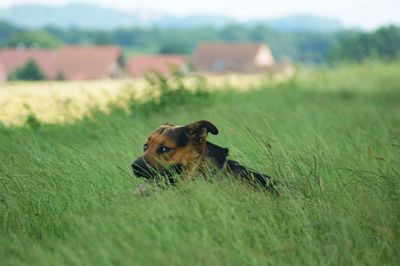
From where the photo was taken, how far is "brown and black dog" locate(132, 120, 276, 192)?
181 inches

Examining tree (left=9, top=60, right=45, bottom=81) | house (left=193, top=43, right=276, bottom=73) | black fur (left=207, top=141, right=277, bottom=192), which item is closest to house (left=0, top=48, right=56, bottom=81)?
tree (left=9, top=60, right=45, bottom=81)

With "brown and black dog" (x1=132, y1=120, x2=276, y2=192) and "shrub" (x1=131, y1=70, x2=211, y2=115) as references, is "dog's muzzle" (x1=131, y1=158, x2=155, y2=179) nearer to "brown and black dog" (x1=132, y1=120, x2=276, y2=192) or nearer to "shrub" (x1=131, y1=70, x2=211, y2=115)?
"brown and black dog" (x1=132, y1=120, x2=276, y2=192)

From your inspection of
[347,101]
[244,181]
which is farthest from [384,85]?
[244,181]

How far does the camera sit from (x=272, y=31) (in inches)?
4643

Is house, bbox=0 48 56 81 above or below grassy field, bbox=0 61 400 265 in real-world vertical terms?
below

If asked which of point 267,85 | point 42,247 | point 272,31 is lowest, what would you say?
point 272,31

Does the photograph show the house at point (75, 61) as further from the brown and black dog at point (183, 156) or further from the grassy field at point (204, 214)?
the brown and black dog at point (183, 156)

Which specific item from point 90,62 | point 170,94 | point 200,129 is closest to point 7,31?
point 90,62

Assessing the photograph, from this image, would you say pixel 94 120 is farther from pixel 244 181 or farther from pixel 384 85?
pixel 384 85

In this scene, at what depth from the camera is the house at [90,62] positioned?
74.4 m

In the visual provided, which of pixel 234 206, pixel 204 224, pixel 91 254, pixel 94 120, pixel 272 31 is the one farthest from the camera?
pixel 272 31

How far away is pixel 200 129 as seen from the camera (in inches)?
187

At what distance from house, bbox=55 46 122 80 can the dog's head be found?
227 feet

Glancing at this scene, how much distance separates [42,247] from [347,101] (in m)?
10.9
